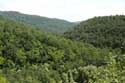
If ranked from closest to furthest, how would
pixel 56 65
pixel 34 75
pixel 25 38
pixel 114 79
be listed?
pixel 114 79 → pixel 34 75 → pixel 56 65 → pixel 25 38

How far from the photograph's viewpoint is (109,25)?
527 feet

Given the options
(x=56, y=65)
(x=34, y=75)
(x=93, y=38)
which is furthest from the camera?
(x=93, y=38)

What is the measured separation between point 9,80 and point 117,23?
97730mm

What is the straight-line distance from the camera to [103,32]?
151625 mm

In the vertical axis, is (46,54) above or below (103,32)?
below

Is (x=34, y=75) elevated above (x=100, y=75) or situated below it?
below

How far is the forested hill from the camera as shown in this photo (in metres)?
136

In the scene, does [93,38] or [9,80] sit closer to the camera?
[9,80]

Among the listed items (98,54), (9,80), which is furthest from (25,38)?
(9,80)

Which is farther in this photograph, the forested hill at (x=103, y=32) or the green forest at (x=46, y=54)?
the forested hill at (x=103, y=32)

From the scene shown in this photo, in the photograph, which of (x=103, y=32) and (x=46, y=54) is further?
(x=103, y=32)

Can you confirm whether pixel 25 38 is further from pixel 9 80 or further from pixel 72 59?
pixel 9 80

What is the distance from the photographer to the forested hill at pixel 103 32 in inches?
5364

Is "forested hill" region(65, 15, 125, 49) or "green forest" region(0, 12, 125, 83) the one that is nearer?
"green forest" region(0, 12, 125, 83)
